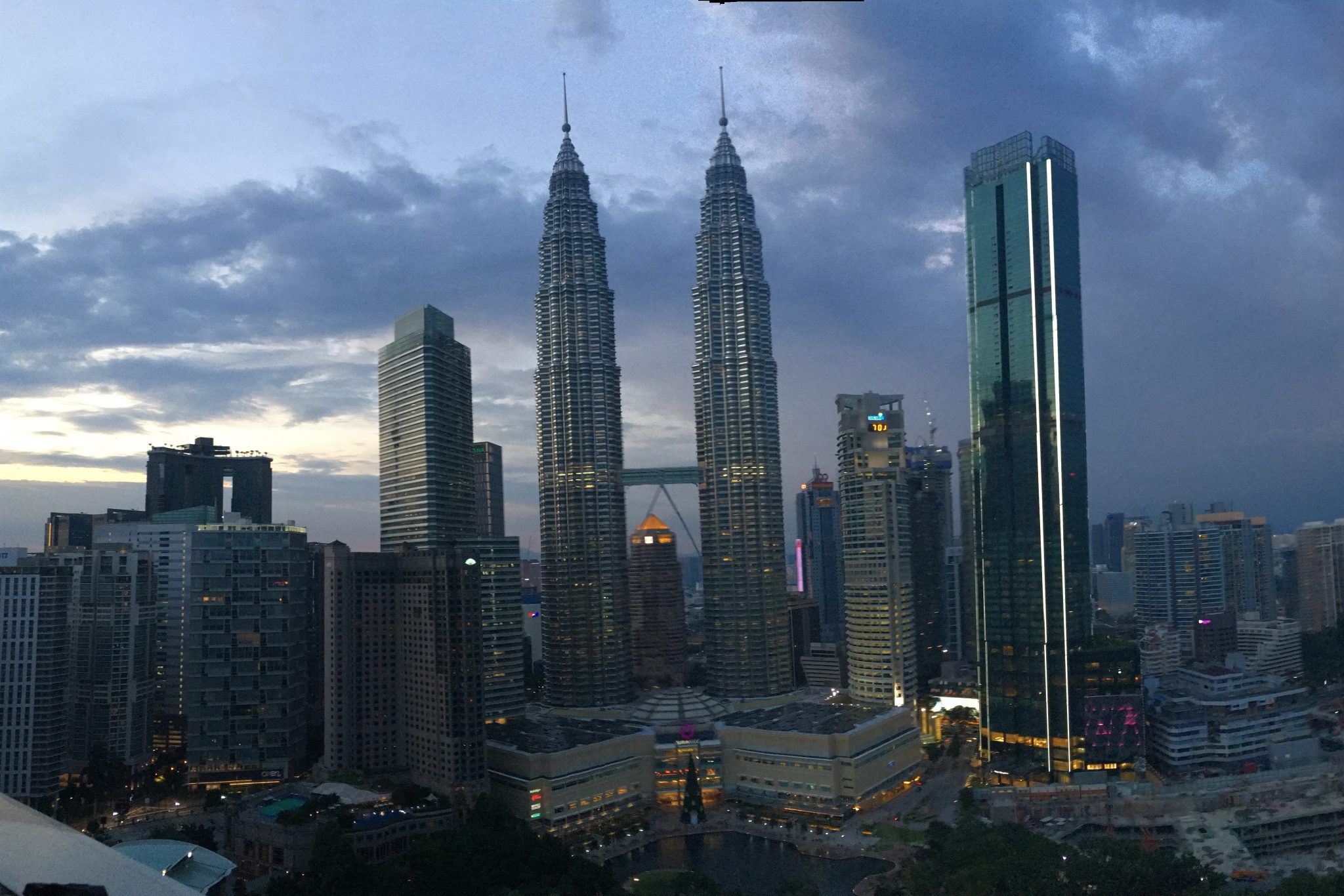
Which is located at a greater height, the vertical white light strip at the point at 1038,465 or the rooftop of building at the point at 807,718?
the vertical white light strip at the point at 1038,465

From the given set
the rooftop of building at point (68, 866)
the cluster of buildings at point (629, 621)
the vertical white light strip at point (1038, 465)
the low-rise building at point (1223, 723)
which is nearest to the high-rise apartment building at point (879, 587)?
the cluster of buildings at point (629, 621)

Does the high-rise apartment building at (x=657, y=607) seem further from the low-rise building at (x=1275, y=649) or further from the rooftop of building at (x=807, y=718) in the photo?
the low-rise building at (x=1275, y=649)

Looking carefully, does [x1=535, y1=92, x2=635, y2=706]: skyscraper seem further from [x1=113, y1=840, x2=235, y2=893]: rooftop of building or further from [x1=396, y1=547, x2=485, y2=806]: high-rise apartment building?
[x1=113, y1=840, x2=235, y2=893]: rooftop of building

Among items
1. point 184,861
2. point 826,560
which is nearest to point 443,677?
point 184,861

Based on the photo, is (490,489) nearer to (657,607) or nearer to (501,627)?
(657,607)

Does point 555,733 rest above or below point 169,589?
below

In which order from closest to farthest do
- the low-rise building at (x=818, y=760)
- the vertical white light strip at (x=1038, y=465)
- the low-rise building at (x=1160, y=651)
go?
the low-rise building at (x=818, y=760), the vertical white light strip at (x=1038, y=465), the low-rise building at (x=1160, y=651)

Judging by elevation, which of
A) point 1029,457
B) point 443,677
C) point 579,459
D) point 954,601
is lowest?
point 954,601
